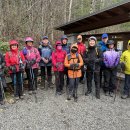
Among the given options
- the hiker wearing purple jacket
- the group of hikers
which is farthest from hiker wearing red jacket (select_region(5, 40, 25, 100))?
the hiker wearing purple jacket

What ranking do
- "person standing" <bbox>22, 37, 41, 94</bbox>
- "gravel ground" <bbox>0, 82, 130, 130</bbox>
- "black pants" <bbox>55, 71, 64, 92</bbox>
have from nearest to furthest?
"gravel ground" <bbox>0, 82, 130, 130</bbox>
"person standing" <bbox>22, 37, 41, 94</bbox>
"black pants" <bbox>55, 71, 64, 92</bbox>

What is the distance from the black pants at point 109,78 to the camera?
724cm

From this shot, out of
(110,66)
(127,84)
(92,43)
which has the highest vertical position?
(92,43)

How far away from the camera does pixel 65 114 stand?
5.81 metres

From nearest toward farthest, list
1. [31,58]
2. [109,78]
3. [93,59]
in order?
[93,59]
[31,58]
[109,78]

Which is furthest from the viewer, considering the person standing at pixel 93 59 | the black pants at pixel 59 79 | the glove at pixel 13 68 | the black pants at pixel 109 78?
the black pants at pixel 59 79

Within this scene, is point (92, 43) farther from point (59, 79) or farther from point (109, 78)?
point (59, 79)

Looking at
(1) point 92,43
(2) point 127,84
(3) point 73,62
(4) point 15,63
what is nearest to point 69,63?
(3) point 73,62

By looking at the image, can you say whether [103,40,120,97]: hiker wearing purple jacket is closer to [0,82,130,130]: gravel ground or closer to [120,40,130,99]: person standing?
[120,40,130,99]: person standing

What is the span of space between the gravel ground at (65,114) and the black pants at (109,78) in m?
0.38

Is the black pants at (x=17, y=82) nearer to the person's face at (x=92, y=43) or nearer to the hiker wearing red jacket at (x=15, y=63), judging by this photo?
the hiker wearing red jacket at (x=15, y=63)

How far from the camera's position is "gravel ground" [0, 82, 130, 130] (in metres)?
5.15

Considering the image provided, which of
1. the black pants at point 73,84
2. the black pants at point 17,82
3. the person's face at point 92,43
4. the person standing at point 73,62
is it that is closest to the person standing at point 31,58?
the black pants at point 17,82

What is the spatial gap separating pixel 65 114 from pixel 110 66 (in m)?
2.36
